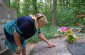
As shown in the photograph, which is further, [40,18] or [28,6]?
[28,6]

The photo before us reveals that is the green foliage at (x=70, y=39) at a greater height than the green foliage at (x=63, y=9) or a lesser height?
greater

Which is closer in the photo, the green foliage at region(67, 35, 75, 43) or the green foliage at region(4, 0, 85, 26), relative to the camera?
the green foliage at region(67, 35, 75, 43)

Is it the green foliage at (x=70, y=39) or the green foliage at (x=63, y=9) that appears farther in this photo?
the green foliage at (x=63, y=9)

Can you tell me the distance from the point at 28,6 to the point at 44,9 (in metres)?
2.19

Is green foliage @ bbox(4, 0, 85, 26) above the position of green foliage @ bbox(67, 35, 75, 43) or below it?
below

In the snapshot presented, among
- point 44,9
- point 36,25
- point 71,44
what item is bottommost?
point 44,9

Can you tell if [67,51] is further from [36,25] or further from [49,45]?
[36,25]

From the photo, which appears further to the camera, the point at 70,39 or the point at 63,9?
the point at 63,9

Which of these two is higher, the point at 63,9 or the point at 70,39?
the point at 70,39

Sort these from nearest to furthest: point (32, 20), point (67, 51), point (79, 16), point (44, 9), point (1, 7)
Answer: point (32, 20) → point (67, 51) → point (1, 7) → point (79, 16) → point (44, 9)

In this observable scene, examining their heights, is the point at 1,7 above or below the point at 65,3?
above

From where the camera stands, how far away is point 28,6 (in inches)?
843

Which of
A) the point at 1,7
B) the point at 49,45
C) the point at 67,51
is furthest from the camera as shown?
the point at 1,7

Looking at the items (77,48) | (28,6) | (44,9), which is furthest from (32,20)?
(44,9)
